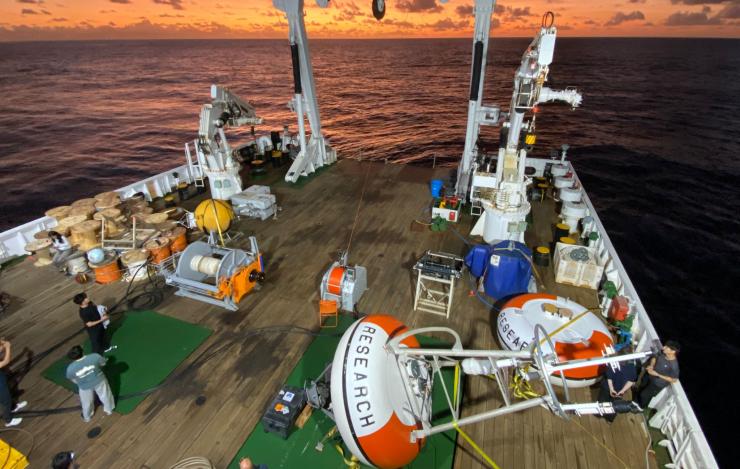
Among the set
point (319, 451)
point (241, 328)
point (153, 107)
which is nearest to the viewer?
point (319, 451)

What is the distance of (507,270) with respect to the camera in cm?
1010

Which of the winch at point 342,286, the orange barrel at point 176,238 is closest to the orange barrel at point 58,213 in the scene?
the orange barrel at point 176,238

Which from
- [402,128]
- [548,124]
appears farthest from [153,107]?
[548,124]

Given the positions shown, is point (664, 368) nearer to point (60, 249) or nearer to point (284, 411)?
point (284, 411)

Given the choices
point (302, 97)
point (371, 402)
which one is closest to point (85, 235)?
point (371, 402)

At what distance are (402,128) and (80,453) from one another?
43482mm

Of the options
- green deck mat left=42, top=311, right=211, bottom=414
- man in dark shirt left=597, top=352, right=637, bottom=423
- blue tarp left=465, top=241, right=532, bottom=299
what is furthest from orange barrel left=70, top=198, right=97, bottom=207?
man in dark shirt left=597, top=352, right=637, bottom=423

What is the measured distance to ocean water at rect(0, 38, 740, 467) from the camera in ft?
55.0

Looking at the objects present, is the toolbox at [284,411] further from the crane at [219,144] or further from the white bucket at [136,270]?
the crane at [219,144]

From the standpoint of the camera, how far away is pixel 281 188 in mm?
18547

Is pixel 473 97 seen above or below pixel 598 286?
above

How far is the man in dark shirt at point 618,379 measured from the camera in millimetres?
6832

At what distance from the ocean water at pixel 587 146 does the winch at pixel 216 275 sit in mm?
14665

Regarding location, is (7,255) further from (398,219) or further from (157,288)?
(398,219)
